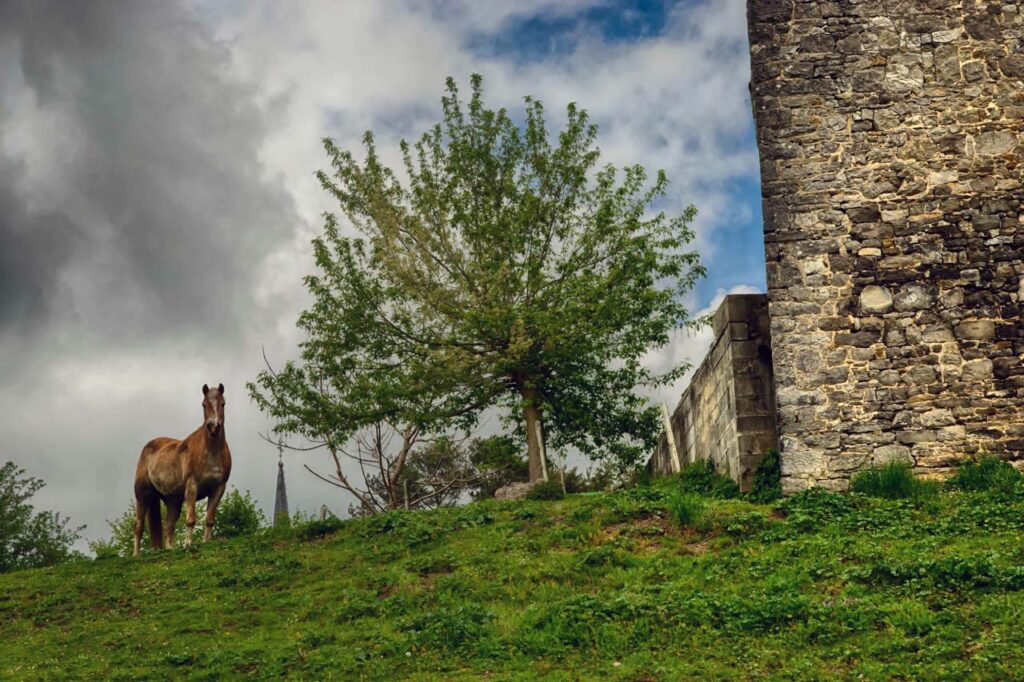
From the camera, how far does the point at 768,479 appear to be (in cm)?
1656

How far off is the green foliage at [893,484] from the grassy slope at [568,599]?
397 mm

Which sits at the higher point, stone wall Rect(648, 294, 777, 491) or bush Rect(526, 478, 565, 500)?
stone wall Rect(648, 294, 777, 491)

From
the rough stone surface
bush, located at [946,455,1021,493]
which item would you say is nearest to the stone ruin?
bush, located at [946,455,1021,493]

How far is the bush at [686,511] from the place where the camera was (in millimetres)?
14547

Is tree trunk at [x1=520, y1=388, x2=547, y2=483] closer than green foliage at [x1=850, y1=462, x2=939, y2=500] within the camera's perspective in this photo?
No

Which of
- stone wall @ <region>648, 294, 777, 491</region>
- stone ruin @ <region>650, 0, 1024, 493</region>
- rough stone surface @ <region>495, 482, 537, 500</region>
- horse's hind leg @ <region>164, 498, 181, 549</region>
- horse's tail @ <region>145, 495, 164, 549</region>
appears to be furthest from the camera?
rough stone surface @ <region>495, 482, 537, 500</region>

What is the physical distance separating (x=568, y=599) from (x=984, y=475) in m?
6.55

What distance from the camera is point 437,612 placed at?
1209 centimetres

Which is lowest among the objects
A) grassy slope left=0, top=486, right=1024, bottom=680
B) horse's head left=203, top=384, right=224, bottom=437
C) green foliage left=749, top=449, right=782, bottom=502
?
grassy slope left=0, top=486, right=1024, bottom=680

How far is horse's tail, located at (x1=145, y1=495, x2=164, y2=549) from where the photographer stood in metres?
19.7

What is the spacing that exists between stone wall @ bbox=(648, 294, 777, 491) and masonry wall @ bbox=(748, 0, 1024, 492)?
132 cm

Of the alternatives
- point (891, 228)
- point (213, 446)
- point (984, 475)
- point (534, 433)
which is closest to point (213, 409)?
point (213, 446)

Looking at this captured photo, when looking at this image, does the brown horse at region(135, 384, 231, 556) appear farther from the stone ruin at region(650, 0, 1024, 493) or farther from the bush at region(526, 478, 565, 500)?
the stone ruin at region(650, 0, 1024, 493)

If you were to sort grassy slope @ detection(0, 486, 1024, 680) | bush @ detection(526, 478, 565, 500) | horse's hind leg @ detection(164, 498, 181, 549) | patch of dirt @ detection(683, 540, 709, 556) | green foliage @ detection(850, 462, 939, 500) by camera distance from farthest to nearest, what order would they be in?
horse's hind leg @ detection(164, 498, 181, 549) < bush @ detection(526, 478, 565, 500) < green foliage @ detection(850, 462, 939, 500) < patch of dirt @ detection(683, 540, 709, 556) < grassy slope @ detection(0, 486, 1024, 680)
